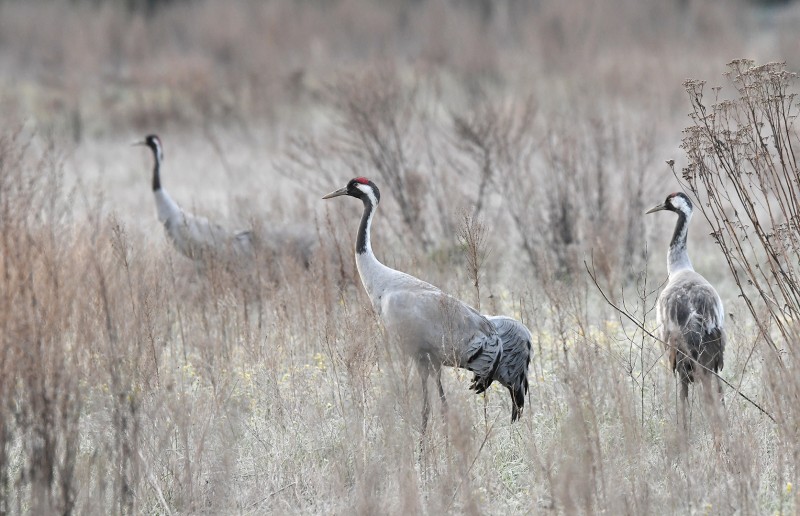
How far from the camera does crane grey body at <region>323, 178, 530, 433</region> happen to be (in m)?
5.09

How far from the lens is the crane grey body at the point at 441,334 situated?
5090mm

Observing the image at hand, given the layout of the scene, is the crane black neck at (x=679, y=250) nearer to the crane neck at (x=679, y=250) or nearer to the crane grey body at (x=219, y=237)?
the crane neck at (x=679, y=250)

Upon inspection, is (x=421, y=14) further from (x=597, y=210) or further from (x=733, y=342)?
(x=733, y=342)

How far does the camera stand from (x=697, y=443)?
4863 mm

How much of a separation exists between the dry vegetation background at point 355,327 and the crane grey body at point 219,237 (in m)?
0.23

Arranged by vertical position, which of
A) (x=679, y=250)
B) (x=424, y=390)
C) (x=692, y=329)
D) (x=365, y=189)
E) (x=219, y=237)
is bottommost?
(x=424, y=390)

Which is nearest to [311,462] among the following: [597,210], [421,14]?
[597,210]

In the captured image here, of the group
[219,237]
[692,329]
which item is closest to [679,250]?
[692,329]

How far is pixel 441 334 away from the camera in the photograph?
512 centimetres

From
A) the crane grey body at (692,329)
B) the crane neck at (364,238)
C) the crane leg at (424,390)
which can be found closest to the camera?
the crane leg at (424,390)

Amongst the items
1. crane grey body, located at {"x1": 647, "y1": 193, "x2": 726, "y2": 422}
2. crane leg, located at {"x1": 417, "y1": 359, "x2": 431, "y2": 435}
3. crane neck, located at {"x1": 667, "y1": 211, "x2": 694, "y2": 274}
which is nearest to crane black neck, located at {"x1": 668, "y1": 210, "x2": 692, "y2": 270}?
crane neck, located at {"x1": 667, "y1": 211, "x2": 694, "y2": 274}

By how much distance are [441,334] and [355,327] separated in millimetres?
522

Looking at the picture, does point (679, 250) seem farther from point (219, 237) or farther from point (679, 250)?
point (219, 237)

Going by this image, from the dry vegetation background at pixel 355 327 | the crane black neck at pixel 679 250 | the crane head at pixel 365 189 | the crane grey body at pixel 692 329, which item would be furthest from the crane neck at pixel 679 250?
the crane head at pixel 365 189
